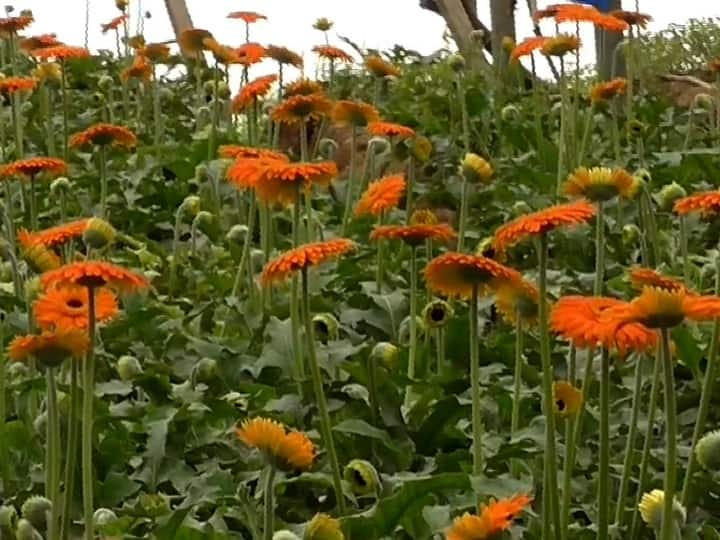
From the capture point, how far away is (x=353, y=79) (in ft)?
16.8

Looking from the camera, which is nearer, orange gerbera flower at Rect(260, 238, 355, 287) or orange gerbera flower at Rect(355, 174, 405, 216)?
orange gerbera flower at Rect(260, 238, 355, 287)

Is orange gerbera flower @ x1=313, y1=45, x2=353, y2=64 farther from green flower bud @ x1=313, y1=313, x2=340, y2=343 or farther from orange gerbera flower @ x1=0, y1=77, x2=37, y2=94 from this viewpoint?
green flower bud @ x1=313, y1=313, x2=340, y2=343

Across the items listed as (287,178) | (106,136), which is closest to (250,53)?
(106,136)

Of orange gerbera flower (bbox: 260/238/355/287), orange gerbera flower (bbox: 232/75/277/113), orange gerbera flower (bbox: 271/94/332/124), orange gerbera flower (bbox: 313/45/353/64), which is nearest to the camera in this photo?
orange gerbera flower (bbox: 260/238/355/287)

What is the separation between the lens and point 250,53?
11.2 feet

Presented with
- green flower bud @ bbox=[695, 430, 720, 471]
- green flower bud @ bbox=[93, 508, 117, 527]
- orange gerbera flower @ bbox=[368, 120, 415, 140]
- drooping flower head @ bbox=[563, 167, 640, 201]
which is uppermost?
orange gerbera flower @ bbox=[368, 120, 415, 140]

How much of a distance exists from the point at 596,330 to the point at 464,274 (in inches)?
10.3

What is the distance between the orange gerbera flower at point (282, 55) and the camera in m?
3.42

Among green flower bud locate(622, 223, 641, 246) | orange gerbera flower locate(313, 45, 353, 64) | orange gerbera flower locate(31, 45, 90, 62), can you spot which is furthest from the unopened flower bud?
orange gerbera flower locate(313, 45, 353, 64)

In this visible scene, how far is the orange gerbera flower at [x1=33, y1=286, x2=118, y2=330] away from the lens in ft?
5.07

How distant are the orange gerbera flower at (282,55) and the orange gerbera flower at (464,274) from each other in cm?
192

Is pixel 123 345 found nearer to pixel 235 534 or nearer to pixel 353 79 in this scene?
pixel 235 534

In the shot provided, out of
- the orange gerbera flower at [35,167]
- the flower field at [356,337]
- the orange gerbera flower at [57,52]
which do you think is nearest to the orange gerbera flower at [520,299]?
the flower field at [356,337]

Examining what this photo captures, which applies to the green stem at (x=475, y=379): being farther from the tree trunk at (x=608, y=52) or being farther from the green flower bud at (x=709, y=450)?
the tree trunk at (x=608, y=52)
